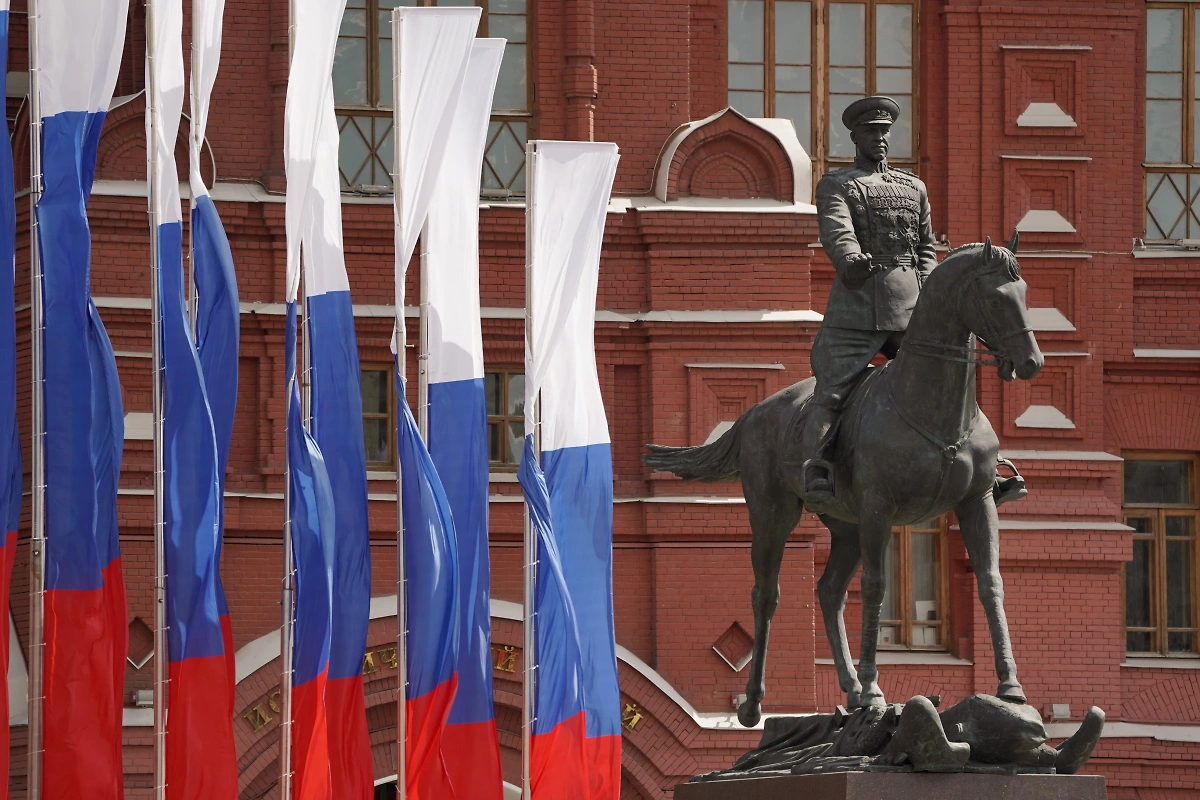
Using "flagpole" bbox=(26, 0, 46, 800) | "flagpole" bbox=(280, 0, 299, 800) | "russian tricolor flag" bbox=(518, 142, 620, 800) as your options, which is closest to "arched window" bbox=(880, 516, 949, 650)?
"russian tricolor flag" bbox=(518, 142, 620, 800)

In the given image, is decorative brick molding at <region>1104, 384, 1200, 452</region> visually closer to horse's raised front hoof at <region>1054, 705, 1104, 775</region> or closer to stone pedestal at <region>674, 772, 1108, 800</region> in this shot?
horse's raised front hoof at <region>1054, 705, 1104, 775</region>

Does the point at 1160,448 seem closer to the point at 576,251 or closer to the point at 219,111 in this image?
the point at 576,251

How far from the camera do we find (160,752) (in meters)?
13.1

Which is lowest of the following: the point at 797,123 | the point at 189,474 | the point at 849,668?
the point at 849,668

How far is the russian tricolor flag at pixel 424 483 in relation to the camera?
14086 mm

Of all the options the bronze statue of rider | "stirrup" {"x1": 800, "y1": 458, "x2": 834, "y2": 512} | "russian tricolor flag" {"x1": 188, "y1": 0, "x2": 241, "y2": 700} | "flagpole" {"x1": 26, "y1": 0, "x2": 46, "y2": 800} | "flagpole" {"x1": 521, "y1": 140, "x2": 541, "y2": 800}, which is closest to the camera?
"stirrup" {"x1": 800, "y1": 458, "x2": 834, "y2": 512}

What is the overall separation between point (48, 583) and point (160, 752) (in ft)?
3.86

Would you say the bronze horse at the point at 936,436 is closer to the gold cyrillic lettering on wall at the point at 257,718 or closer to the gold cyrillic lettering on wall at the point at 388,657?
the gold cyrillic lettering on wall at the point at 388,657

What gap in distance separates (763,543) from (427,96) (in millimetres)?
3847

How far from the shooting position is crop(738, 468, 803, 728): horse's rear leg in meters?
12.6

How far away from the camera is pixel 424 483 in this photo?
14195 millimetres

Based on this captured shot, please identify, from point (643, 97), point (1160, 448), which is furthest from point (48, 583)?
point (1160, 448)

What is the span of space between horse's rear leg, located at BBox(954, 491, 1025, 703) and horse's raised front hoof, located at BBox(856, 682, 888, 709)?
60 centimetres

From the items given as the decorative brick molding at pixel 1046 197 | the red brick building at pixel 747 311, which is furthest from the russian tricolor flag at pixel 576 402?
the decorative brick molding at pixel 1046 197
